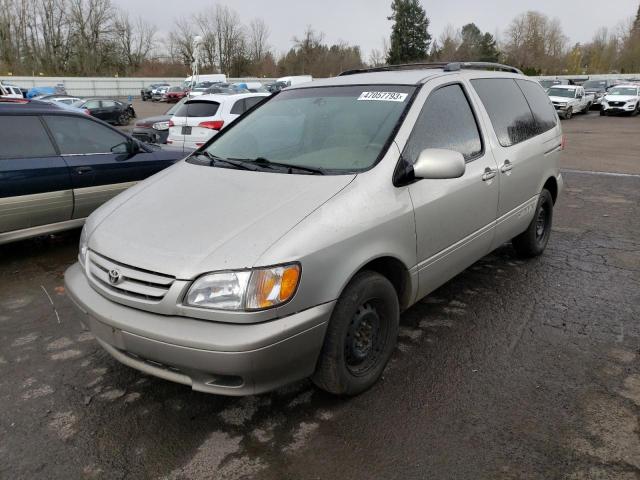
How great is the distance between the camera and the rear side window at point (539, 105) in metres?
4.73

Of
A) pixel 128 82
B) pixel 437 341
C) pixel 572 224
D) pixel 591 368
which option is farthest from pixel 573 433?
pixel 128 82

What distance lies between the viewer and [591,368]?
3137 millimetres

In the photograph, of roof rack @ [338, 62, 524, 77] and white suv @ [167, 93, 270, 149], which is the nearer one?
roof rack @ [338, 62, 524, 77]

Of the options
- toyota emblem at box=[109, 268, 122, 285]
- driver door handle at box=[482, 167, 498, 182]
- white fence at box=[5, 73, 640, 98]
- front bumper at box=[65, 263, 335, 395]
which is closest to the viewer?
front bumper at box=[65, 263, 335, 395]

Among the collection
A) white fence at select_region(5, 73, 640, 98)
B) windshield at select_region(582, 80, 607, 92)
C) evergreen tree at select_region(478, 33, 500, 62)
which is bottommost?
windshield at select_region(582, 80, 607, 92)

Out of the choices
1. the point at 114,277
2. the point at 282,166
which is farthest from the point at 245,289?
the point at 282,166

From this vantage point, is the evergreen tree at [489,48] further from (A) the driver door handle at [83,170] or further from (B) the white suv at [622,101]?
(A) the driver door handle at [83,170]

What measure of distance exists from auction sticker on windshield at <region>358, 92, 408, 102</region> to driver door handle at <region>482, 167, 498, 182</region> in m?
0.86

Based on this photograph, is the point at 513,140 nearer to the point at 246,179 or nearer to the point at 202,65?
the point at 246,179

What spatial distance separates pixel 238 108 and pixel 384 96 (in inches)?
282

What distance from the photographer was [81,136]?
5438 millimetres

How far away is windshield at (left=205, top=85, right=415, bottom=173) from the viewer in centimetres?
308

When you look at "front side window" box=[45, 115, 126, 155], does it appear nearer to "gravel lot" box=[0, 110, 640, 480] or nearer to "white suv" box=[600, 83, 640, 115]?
"gravel lot" box=[0, 110, 640, 480]

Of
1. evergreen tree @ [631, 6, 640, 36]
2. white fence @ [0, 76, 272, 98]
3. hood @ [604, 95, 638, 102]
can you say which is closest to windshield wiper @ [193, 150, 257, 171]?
hood @ [604, 95, 638, 102]
